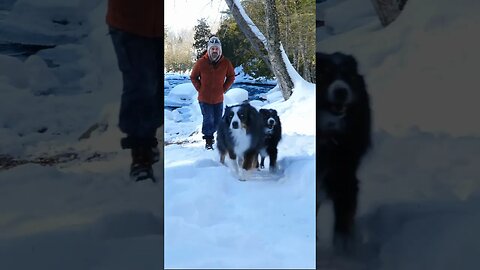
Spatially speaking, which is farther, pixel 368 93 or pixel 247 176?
pixel 247 176

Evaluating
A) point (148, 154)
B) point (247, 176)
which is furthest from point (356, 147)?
point (247, 176)

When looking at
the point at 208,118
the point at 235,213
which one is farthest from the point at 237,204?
the point at 208,118

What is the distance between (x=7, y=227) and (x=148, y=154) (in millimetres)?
521

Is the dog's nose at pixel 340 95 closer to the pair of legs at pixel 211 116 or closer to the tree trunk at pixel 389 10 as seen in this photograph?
the tree trunk at pixel 389 10

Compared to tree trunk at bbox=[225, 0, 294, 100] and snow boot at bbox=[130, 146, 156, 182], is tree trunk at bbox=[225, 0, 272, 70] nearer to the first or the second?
tree trunk at bbox=[225, 0, 294, 100]

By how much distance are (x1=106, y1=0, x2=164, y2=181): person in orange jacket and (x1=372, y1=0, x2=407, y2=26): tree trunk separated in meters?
0.75

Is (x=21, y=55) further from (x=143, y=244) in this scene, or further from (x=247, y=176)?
(x=247, y=176)

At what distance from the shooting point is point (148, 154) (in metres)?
1.78

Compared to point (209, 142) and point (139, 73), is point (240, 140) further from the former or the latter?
point (139, 73)

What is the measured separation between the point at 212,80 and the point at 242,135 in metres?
0.56

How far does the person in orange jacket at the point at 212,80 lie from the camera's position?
4.23 meters

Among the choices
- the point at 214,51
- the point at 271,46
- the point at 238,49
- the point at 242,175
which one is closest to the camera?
the point at 242,175

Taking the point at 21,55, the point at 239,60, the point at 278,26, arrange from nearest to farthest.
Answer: the point at 21,55
the point at 239,60
the point at 278,26

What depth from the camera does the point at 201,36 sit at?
4.43 m
